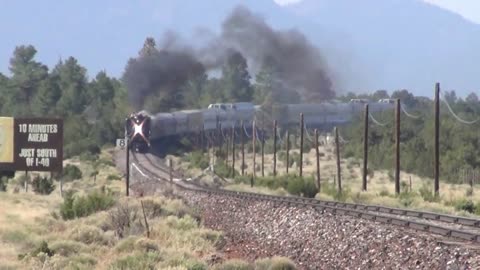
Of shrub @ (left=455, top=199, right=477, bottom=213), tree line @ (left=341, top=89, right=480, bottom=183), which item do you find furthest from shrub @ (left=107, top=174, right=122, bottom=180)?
shrub @ (left=455, top=199, right=477, bottom=213)

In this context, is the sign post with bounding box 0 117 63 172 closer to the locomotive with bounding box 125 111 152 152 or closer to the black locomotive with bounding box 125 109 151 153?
the black locomotive with bounding box 125 109 151 153

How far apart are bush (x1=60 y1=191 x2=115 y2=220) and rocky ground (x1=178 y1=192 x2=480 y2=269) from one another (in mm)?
5796

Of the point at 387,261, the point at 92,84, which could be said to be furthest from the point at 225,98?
the point at 387,261

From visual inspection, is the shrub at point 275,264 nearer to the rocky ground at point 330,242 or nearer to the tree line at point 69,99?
the rocky ground at point 330,242

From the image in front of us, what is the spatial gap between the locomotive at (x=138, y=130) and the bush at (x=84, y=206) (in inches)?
1813

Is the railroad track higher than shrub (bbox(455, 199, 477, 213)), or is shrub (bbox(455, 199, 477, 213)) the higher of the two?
the railroad track

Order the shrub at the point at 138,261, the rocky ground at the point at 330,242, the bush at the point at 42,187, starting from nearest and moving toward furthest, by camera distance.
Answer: the rocky ground at the point at 330,242
the shrub at the point at 138,261
the bush at the point at 42,187

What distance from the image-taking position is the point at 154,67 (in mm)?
120500

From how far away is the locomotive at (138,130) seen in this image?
89562mm

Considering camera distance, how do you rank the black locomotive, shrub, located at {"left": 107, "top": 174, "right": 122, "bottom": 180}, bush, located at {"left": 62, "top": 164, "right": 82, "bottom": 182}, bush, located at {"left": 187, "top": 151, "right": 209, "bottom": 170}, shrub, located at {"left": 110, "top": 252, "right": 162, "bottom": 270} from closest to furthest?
shrub, located at {"left": 110, "top": 252, "right": 162, "bottom": 270}, shrub, located at {"left": 107, "top": 174, "right": 122, "bottom": 180}, bush, located at {"left": 62, "top": 164, "right": 82, "bottom": 182}, the black locomotive, bush, located at {"left": 187, "top": 151, "right": 209, "bottom": 170}

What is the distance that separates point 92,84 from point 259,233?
12670 centimetres

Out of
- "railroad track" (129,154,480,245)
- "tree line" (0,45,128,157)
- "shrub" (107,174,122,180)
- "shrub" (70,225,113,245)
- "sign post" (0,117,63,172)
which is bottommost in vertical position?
"shrub" (107,174,122,180)

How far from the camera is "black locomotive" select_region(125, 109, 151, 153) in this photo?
8950 centimetres

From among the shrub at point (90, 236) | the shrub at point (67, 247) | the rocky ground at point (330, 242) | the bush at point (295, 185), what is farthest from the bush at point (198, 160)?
the shrub at point (67, 247)
